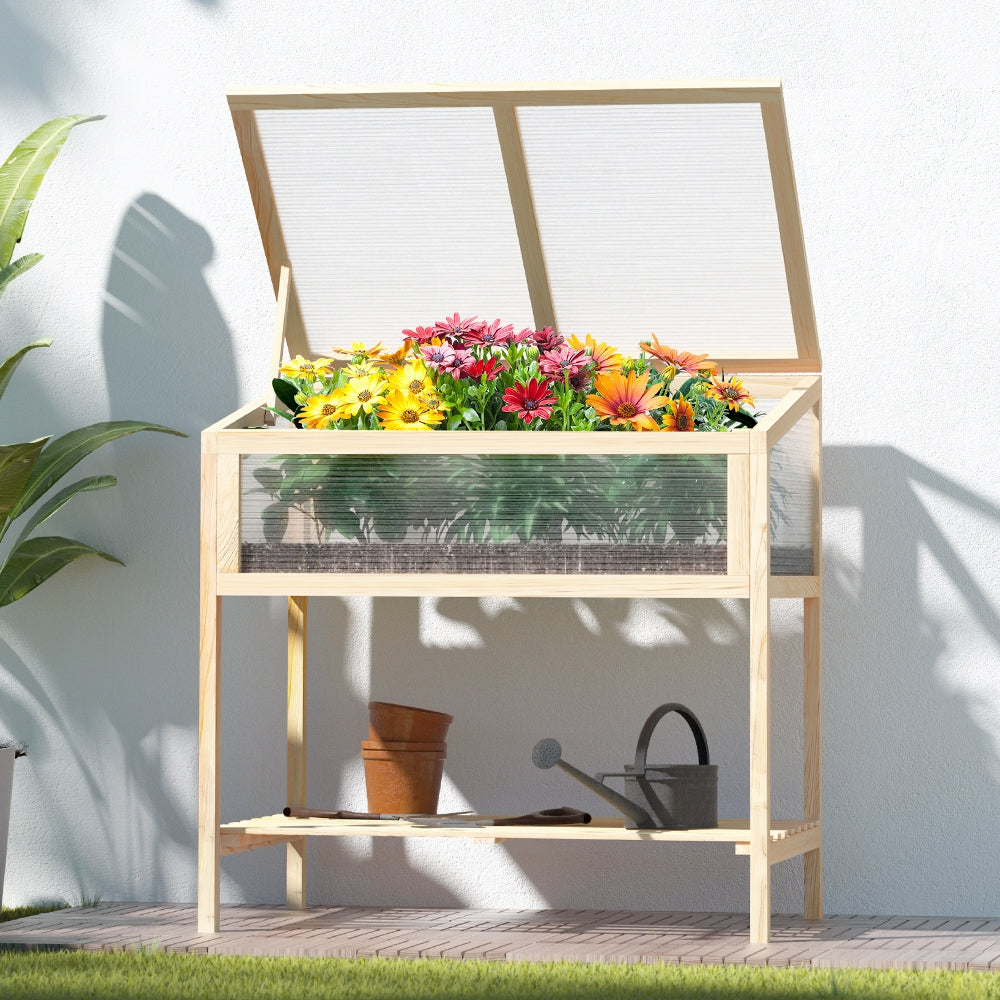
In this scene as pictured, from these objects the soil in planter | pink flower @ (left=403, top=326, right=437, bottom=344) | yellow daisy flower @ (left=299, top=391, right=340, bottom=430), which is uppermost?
pink flower @ (left=403, top=326, right=437, bottom=344)

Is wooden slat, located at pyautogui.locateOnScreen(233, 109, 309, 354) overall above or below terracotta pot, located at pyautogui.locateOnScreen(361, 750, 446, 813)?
above

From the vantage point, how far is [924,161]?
505 centimetres

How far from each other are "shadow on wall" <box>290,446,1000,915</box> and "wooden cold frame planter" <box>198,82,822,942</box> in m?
0.21

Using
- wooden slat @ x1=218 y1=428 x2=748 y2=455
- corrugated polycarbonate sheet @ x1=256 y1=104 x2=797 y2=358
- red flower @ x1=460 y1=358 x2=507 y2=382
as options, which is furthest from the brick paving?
corrugated polycarbonate sheet @ x1=256 y1=104 x2=797 y2=358

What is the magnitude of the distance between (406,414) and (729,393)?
2.86ft

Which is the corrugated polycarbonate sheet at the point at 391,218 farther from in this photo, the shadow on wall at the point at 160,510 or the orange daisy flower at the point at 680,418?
the orange daisy flower at the point at 680,418

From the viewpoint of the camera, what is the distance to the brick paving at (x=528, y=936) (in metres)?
4.01

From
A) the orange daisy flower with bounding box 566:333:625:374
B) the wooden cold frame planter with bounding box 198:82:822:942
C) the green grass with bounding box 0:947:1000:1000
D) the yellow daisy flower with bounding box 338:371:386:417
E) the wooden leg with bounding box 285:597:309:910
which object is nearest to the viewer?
the green grass with bounding box 0:947:1000:1000

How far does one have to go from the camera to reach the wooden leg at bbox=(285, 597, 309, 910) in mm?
5027

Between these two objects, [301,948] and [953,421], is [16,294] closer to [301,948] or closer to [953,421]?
[301,948]

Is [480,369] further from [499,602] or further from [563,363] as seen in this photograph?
[499,602]

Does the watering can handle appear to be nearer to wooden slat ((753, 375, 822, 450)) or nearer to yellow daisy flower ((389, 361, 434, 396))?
wooden slat ((753, 375, 822, 450))

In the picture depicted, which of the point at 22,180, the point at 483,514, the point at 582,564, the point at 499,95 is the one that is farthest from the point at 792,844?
the point at 22,180

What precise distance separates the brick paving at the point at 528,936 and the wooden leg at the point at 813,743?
0.10 meters
